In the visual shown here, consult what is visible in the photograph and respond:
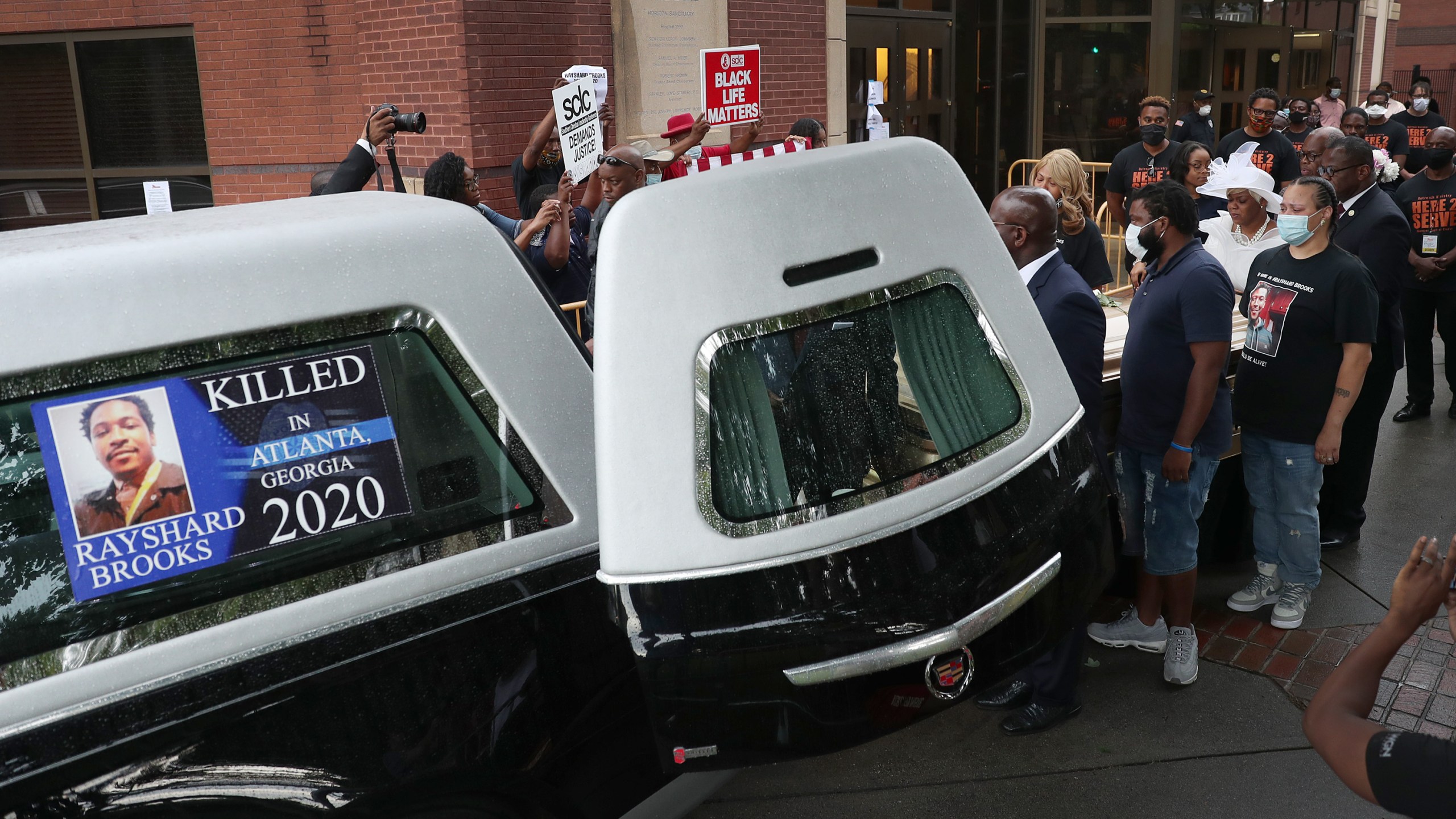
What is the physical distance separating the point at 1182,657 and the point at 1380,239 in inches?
124

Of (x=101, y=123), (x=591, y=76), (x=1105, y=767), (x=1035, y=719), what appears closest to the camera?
(x=1105, y=767)

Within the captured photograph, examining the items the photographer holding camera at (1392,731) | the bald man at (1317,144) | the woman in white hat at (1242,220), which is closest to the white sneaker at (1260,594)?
the woman in white hat at (1242,220)

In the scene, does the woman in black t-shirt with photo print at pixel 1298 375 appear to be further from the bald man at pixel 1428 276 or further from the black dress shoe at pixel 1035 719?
the bald man at pixel 1428 276

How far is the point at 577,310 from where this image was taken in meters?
5.61

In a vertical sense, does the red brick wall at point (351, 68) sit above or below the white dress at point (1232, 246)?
above

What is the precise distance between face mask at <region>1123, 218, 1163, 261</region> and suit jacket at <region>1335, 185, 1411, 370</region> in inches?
77.4

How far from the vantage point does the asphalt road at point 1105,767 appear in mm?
3799

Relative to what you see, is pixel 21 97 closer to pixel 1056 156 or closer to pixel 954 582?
pixel 1056 156

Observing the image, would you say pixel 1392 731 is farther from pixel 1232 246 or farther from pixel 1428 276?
pixel 1428 276

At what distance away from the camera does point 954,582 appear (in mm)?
2600

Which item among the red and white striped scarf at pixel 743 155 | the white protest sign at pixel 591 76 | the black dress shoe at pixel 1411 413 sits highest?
the white protest sign at pixel 591 76

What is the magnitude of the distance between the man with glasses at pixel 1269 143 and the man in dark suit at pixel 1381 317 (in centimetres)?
321

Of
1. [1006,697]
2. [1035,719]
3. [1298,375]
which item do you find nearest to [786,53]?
[1298,375]

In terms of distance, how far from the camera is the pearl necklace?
5.99 metres
